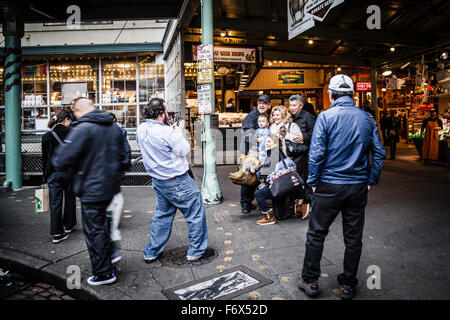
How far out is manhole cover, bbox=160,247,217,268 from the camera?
4160 millimetres

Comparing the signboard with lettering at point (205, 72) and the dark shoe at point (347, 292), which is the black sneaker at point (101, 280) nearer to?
the dark shoe at point (347, 292)

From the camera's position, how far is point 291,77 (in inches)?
979

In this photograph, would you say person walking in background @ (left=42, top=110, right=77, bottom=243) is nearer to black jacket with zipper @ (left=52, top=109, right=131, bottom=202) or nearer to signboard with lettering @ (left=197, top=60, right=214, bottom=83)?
black jacket with zipper @ (left=52, top=109, right=131, bottom=202)

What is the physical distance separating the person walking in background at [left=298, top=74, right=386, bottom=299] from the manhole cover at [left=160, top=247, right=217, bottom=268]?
1.38 metres

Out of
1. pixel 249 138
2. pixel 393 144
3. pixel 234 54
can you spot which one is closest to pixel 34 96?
pixel 234 54

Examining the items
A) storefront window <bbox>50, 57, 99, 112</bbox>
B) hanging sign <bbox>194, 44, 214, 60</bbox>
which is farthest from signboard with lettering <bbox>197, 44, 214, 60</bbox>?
storefront window <bbox>50, 57, 99, 112</bbox>

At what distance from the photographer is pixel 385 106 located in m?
24.4

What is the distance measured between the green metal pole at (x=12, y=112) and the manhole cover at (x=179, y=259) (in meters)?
6.73

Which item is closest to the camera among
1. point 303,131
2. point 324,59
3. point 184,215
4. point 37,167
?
point 184,215

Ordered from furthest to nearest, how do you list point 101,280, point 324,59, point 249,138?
point 324,59 → point 249,138 → point 101,280

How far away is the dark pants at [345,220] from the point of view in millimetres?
3193

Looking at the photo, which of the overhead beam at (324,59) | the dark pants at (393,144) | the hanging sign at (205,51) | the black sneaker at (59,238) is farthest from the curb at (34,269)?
the overhead beam at (324,59)

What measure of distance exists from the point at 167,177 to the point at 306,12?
13.0 ft

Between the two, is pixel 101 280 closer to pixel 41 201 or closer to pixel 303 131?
pixel 41 201
